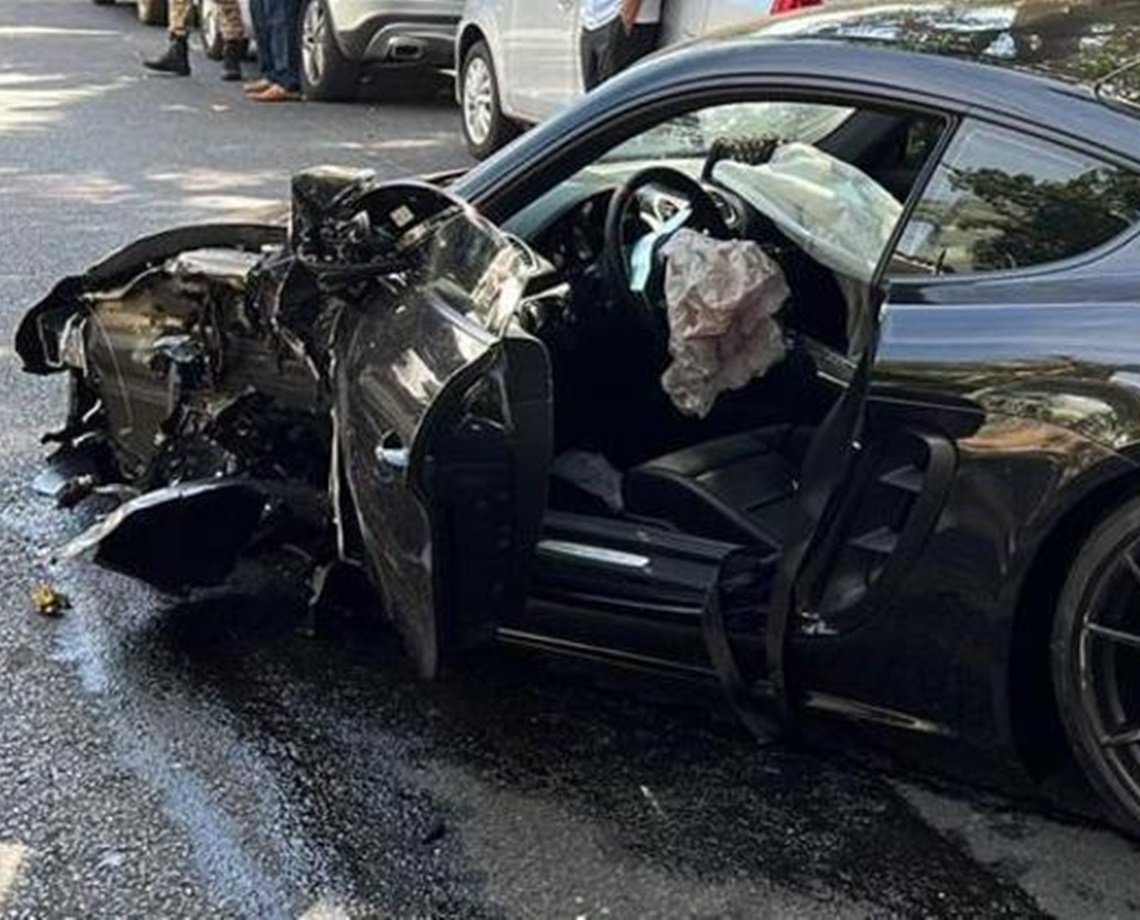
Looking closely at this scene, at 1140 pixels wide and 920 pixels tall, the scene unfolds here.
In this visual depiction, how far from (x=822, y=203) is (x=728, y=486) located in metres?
0.65

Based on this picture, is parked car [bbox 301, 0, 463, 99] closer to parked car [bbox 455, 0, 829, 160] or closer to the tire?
parked car [bbox 455, 0, 829, 160]

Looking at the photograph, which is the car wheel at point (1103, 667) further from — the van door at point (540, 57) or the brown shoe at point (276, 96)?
the brown shoe at point (276, 96)

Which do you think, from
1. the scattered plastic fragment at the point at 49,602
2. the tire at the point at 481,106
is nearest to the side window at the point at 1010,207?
the scattered plastic fragment at the point at 49,602

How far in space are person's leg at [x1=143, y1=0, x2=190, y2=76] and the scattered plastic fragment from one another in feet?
34.2

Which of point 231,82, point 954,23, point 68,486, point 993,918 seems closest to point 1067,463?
point 993,918

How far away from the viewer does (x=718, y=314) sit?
12.6ft

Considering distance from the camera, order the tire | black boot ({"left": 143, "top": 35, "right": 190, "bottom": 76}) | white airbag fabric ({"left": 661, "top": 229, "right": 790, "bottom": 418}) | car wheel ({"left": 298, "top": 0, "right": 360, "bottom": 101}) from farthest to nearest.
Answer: black boot ({"left": 143, "top": 35, "right": 190, "bottom": 76}) → car wheel ({"left": 298, "top": 0, "right": 360, "bottom": 101}) → the tire → white airbag fabric ({"left": 661, "top": 229, "right": 790, "bottom": 418})

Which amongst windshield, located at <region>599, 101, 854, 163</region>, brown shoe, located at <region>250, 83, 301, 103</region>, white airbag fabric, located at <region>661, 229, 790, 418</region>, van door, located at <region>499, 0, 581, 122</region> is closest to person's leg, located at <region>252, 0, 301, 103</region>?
brown shoe, located at <region>250, 83, 301, 103</region>

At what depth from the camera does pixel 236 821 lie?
11.4 ft

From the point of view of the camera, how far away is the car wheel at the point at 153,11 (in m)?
18.0

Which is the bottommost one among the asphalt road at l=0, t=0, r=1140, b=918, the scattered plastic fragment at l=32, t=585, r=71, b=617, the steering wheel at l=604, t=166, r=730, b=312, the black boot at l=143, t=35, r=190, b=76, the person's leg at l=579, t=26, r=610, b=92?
the black boot at l=143, t=35, r=190, b=76

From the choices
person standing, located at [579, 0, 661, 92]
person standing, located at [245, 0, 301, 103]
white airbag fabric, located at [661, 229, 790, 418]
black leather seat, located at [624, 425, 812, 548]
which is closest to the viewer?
black leather seat, located at [624, 425, 812, 548]

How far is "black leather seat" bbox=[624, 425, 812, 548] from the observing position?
12.0ft

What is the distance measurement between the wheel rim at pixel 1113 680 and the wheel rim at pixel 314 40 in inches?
399
